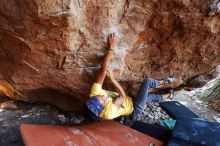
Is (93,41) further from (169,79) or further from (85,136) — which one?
(169,79)

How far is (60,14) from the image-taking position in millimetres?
2967

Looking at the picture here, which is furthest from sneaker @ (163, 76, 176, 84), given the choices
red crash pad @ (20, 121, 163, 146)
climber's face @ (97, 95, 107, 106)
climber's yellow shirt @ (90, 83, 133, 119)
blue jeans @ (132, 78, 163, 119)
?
climber's face @ (97, 95, 107, 106)

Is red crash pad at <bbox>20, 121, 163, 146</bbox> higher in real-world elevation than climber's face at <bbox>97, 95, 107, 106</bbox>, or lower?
lower

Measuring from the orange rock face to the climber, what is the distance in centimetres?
11

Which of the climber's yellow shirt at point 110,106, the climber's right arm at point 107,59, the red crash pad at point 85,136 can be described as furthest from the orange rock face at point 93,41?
the red crash pad at point 85,136

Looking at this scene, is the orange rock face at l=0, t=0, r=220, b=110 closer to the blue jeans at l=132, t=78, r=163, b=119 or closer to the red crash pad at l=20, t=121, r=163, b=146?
the blue jeans at l=132, t=78, r=163, b=119

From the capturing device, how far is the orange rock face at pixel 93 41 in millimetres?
3092

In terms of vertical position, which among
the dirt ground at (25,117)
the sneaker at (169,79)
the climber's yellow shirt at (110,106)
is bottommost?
the dirt ground at (25,117)

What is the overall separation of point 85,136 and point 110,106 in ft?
1.65

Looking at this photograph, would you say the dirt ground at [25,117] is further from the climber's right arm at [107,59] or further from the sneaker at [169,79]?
the climber's right arm at [107,59]

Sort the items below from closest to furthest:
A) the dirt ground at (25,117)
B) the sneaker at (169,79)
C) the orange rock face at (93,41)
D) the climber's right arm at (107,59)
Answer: the orange rock face at (93,41), the climber's right arm at (107,59), the dirt ground at (25,117), the sneaker at (169,79)

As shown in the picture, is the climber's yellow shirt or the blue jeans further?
the blue jeans

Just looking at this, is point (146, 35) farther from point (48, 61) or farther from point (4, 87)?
point (4, 87)

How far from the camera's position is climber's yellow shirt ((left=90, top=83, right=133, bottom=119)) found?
3.62 metres
